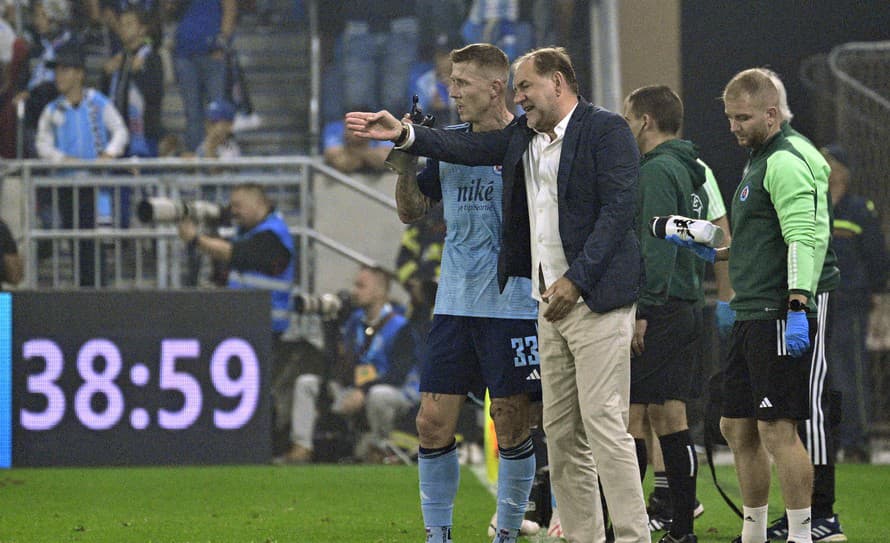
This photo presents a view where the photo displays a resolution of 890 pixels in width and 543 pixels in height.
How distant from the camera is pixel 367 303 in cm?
1133

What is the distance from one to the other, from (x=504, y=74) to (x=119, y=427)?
5531 mm

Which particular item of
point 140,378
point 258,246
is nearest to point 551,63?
point 140,378

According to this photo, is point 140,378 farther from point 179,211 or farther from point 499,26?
point 499,26

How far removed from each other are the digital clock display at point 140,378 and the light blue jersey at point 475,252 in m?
4.76

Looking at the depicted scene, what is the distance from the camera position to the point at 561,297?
5.03 metres

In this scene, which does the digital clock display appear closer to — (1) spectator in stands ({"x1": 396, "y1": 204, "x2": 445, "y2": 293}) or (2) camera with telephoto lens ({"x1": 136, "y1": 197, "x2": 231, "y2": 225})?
(2) camera with telephoto lens ({"x1": 136, "y1": 197, "x2": 231, "y2": 225})

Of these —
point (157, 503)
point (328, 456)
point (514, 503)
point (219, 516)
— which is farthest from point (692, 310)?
point (328, 456)

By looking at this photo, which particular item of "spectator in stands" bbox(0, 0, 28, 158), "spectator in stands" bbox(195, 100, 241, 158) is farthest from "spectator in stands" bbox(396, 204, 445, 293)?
"spectator in stands" bbox(0, 0, 28, 158)

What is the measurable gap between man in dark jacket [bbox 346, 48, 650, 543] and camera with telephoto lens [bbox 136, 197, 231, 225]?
6141mm

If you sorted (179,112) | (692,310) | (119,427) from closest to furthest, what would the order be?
(692,310), (119,427), (179,112)

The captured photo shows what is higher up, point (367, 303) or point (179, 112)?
point (179, 112)

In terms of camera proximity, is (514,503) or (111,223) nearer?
(514,503)

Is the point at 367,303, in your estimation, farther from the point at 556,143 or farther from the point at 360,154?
the point at 556,143

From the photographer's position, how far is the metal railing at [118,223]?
1180 cm
